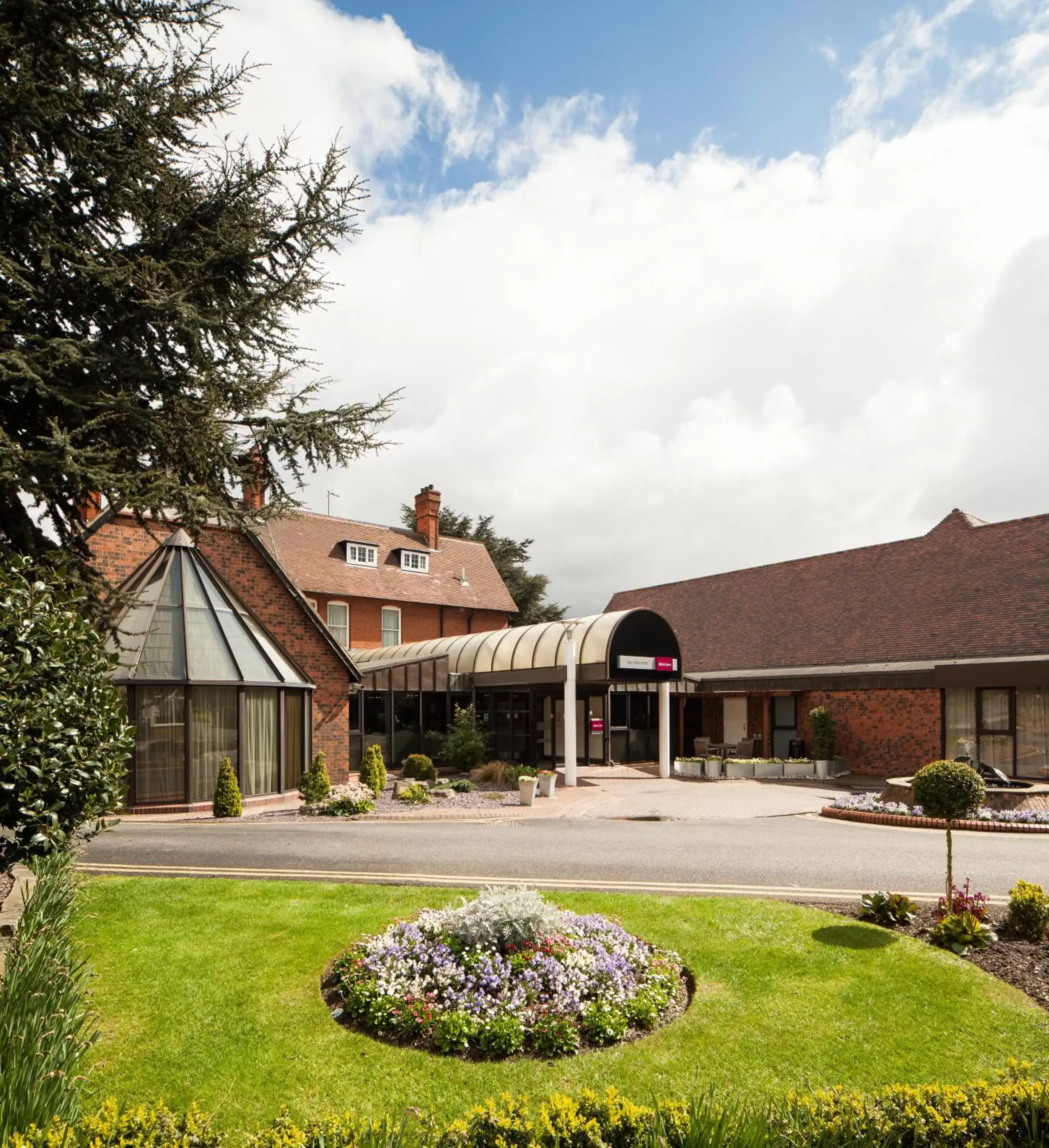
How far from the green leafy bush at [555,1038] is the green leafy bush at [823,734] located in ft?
76.6

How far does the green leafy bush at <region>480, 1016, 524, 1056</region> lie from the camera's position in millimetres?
5984

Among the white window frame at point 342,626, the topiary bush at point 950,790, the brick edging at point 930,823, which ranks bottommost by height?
the brick edging at point 930,823

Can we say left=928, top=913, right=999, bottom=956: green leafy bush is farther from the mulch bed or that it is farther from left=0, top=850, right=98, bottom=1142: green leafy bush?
left=0, top=850, right=98, bottom=1142: green leafy bush

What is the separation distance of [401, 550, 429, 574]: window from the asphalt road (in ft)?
78.5

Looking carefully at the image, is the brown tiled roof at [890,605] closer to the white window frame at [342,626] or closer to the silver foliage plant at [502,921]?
the white window frame at [342,626]

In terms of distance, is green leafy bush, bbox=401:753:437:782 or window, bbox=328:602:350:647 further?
window, bbox=328:602:350:647

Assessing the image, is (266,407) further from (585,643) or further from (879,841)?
(585,643)

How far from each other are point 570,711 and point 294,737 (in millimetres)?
8036

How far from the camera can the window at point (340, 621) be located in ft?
119

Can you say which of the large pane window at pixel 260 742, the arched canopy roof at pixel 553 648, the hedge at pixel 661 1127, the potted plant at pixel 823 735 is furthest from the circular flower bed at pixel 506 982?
the potted plant at pixel 823 735

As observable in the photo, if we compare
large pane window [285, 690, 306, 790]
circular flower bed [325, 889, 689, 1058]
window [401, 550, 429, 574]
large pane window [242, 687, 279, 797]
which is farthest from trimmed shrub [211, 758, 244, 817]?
window [401, 550, 429, 574]

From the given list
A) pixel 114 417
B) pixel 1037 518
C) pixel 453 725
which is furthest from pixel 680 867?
pixel 1037 518

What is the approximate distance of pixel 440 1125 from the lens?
16.4 ft

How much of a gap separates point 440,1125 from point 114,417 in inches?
333
